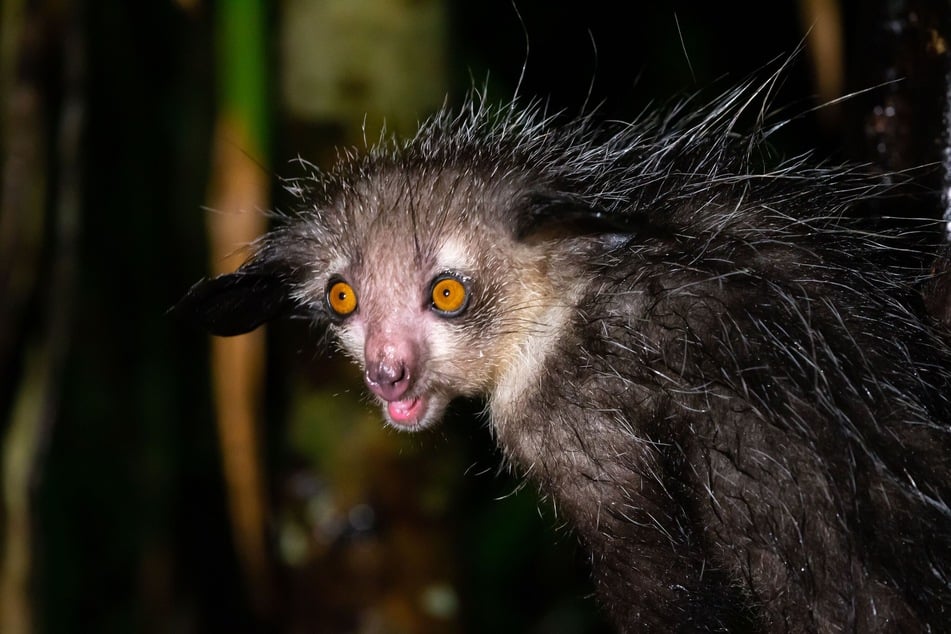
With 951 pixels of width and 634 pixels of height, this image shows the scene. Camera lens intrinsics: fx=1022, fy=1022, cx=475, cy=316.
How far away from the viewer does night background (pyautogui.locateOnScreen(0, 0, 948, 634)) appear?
102 inches

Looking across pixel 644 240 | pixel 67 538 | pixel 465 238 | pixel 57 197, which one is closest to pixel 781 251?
pixel 644 240

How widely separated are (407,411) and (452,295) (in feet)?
0.94

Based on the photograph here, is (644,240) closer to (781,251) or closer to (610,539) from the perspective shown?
(781,251)

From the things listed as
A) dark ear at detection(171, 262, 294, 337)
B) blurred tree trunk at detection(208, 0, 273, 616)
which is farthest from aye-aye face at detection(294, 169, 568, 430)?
blurred tree trunk at detection(208, 0, 273, 616)

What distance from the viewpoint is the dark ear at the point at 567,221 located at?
189 cm

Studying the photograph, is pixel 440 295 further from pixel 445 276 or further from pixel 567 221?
pixel 567 221

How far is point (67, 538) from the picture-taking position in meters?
4.30

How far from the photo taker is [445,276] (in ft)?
7.29

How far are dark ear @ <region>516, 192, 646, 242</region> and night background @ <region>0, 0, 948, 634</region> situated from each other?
1.69ft

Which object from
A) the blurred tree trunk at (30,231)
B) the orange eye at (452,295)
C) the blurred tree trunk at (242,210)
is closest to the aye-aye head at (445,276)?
the orange eye at (452,295)

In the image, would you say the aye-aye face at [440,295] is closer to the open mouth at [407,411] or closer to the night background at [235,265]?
the open mouth at [407,411]

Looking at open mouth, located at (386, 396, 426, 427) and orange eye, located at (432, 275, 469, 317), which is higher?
orange eye, located at (432, 275, 469, 317)

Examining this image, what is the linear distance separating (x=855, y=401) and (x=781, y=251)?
1.15ft

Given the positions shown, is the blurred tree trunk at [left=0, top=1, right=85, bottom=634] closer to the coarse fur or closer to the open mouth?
the coarse fur
